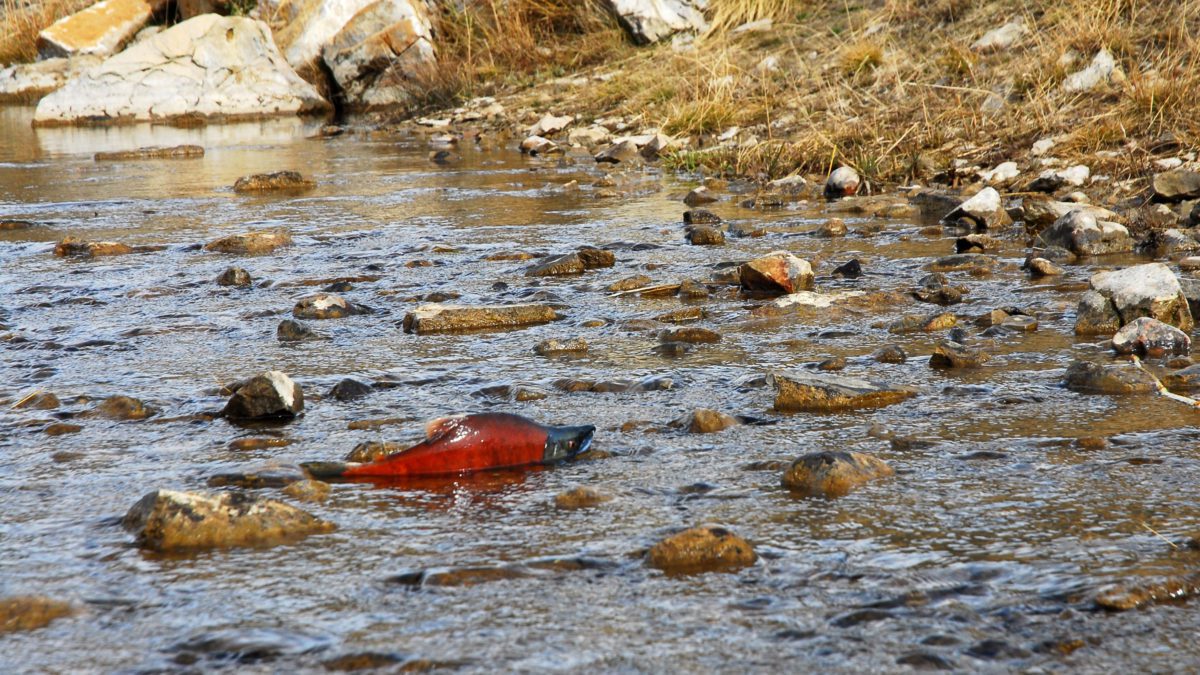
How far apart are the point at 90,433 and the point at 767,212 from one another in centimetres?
375

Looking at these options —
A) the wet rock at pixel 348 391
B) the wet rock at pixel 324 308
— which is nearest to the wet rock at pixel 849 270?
the wet rock at pixel 324 308

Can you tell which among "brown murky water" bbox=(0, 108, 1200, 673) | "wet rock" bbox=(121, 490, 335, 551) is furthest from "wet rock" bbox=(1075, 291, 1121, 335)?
"wet rock" bbox=(121, 490, 335, 551)

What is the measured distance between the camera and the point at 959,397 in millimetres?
2588

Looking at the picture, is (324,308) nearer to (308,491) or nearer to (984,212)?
(308,491)

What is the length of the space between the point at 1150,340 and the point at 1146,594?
148 centimetres

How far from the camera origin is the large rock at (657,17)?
11.5 metres

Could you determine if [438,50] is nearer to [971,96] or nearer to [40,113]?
[40,113]

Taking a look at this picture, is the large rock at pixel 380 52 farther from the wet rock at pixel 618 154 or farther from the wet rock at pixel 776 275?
the wet rock at pixel 776 275

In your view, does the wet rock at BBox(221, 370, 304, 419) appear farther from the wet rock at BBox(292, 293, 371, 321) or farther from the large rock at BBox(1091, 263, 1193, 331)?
the large rock at BBox(1091, 263, 1193, 331)

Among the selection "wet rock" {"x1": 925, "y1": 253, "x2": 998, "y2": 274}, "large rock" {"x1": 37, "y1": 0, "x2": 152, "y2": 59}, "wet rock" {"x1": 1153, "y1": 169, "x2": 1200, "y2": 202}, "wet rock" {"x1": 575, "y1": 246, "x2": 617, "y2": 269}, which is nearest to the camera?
"wet rock" {"x1": 925, "y1": 253, "x2": 998, "y2": 274}

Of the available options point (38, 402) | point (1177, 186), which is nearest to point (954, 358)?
point (38, 402)

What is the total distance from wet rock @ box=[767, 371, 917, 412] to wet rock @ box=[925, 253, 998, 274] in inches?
62.0

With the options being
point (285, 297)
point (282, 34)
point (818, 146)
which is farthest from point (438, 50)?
point (285, 297)

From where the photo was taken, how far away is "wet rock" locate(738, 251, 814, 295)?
3740 millimetres
